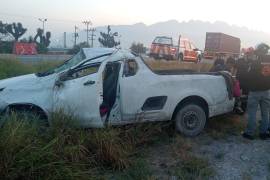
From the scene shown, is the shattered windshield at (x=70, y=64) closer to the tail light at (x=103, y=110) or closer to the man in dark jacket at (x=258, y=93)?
the tail light at (x=103, y=110)

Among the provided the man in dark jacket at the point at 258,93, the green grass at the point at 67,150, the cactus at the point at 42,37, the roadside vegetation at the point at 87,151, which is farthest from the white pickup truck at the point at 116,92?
the cactus at the point at 42,37

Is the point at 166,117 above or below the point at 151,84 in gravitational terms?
below

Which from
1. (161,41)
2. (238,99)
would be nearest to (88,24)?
(161,41)

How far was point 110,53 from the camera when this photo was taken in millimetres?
7285

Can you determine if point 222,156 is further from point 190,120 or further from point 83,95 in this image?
point 83,95

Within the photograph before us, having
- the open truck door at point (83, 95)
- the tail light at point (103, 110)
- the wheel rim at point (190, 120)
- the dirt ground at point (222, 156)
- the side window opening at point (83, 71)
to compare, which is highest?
the side window opening at point (83, 71)

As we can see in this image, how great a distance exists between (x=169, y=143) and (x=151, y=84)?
3.53 feet

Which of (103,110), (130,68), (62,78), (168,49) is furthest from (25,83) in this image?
(168,49)

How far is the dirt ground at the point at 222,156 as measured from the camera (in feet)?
19.7

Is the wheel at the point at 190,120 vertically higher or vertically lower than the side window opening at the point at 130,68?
lower

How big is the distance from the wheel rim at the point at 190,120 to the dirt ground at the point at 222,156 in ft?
0.81

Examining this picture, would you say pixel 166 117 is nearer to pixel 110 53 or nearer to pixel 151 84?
pixel 151 84

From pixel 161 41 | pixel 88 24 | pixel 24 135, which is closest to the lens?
pixel 24 135

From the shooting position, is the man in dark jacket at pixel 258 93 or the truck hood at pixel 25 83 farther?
the man in dark jacket at pixel 258 93
